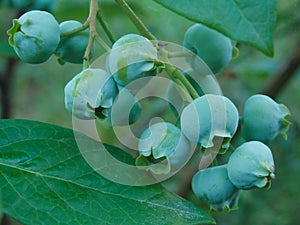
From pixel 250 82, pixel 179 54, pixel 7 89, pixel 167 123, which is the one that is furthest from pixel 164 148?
pixel 250 82

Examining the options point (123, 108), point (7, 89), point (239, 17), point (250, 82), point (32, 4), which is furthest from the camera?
point (250, 82)

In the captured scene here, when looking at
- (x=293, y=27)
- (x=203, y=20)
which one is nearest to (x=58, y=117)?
(x=293, y=27)

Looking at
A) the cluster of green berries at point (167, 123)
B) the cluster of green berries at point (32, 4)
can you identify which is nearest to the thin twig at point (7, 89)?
the cluster of green berries at point (32, 4)

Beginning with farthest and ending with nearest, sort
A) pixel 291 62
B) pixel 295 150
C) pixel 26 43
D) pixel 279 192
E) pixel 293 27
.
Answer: pixel 279 192, pixel 295 150, pixel 293 27, pixel 291 62, pixel 26 43

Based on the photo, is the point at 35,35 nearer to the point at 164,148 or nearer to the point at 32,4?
the point at 164,148

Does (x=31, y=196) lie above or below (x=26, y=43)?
below

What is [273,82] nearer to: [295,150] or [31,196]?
[295,150]

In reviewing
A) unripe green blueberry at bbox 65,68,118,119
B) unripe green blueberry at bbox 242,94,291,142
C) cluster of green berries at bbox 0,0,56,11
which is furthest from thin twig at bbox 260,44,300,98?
unripe green blueberry at bbox 65,68,118,119

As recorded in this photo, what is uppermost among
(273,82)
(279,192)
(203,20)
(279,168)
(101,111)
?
(203,20)
